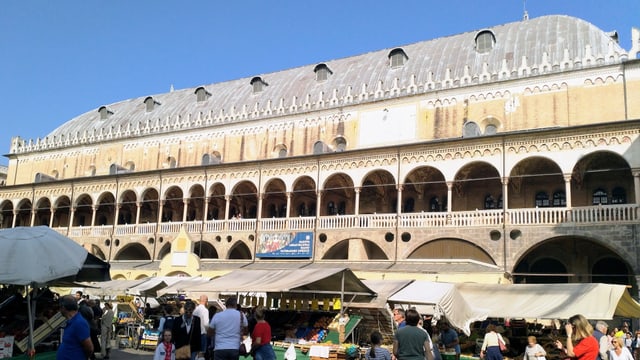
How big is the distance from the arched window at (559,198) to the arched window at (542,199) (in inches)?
13.8

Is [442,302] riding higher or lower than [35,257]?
lower

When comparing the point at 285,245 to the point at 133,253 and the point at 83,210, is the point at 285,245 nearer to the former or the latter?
the point at 133,253

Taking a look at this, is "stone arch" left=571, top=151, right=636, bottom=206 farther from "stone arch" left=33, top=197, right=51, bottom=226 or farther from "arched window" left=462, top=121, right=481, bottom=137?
"stone arch" left=33, top=197, right=51, bottom=226

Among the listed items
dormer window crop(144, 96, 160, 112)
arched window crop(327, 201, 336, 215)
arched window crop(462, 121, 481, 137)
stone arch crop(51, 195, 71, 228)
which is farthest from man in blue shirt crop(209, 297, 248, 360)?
dormer window crop(144, 96, 160, 112)

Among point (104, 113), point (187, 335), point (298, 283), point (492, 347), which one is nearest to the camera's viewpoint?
point (187, 335)

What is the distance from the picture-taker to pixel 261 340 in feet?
34.5

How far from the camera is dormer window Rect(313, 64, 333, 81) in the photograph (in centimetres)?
3904

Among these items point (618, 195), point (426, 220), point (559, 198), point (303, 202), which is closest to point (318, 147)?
point (303, 202)

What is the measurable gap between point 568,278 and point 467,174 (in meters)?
6.50

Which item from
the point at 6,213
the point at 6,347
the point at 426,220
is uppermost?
the point at 6,213

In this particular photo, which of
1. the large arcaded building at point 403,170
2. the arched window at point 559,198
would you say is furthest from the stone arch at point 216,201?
the arched window at point 559,198

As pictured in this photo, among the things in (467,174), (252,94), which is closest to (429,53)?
(467,174)

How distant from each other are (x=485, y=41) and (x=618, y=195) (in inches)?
450

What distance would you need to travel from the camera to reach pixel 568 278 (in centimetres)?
2681
